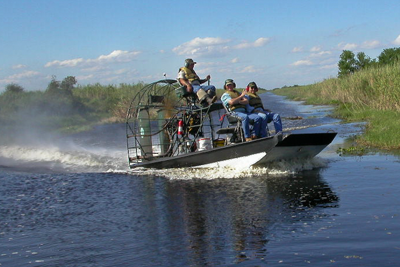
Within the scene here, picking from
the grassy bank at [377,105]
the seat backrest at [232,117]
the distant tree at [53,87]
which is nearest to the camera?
the seat backrest at [232,117]

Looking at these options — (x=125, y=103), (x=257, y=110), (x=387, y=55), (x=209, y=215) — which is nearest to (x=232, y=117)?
(x=257, y=110)

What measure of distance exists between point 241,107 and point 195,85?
70.7 inches

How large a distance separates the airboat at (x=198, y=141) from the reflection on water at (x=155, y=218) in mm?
749

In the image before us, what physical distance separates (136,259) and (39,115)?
33193 millimetres

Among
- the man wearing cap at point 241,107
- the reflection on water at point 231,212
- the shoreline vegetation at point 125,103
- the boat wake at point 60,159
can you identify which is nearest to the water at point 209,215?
the reflection on water at point 231,212

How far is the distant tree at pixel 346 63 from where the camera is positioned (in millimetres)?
50594

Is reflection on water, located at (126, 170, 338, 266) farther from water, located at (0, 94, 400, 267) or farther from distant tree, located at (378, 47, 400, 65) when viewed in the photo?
distant tree, located at (378, 47, 400, 65)

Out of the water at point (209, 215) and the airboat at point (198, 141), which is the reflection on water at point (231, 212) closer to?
the water at point (209, 215)

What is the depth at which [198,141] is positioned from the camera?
15.3 m

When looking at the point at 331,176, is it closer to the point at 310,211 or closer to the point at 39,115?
the point at 310,211

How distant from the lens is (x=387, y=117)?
22.5m

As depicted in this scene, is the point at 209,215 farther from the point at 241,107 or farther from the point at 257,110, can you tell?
the point at 257,110

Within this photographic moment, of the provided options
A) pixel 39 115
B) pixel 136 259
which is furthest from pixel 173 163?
pixel 39 115

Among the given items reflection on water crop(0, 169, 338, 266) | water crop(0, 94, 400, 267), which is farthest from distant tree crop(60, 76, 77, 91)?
reflection on water crop(0, 169, 338, 266)
